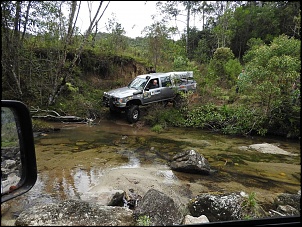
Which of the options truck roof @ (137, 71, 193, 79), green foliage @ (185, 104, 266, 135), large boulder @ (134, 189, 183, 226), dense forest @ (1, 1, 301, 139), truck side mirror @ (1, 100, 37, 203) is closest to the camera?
truck side mirror @ (1, 100, 37, 203)

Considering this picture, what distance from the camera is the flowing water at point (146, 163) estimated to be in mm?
3365

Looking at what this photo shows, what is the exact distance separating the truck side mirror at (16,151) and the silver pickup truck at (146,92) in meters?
6.68

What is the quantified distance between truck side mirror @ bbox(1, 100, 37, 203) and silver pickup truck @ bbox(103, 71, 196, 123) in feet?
21.9

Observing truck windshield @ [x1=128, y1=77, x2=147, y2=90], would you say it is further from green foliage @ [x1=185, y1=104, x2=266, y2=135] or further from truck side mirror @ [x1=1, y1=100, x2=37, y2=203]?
truck side mirror @ [x1=1, y1=100, x2=37, y2=203]

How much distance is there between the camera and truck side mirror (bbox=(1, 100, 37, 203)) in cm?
99

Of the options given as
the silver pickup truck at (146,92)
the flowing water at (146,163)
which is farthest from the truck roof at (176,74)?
the flowing water at (146,163)

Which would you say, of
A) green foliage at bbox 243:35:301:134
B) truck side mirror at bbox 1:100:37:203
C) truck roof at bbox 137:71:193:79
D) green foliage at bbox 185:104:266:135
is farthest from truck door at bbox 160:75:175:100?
truck side mirror at bbox 1:100:37:203

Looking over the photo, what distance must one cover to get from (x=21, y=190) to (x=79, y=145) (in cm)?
456

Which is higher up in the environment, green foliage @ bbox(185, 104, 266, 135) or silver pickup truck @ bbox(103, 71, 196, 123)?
silver pickup truck @ bbox(103, 71, 196, 123)

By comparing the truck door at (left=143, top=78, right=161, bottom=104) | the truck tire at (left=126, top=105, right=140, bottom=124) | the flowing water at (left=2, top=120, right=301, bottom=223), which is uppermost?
the truck door at (left=143, top=78, right=161, bottom=104)

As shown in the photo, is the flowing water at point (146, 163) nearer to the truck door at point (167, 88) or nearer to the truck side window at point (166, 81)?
the truck door at point (167, 88)

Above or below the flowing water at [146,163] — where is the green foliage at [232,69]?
above

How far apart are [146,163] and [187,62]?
5054 millimetres

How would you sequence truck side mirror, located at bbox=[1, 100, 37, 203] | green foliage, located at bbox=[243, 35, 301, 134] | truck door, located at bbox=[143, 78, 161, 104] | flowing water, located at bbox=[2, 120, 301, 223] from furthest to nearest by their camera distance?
1. truck door, located at bbox=[143, 78, 161, 104]
2. green foliage, located at bbox=[243, 35, 301, 134]
3. flowing water, located at bbox=[2, 120, 301, 223]
4. truck side mirror, located at bbox=[1, 100, 37, 203]
